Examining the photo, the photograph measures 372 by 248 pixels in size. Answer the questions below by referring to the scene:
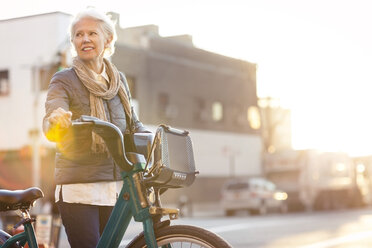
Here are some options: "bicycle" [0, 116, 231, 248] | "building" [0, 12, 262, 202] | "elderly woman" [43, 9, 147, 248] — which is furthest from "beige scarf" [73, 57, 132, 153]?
"building" [0, 12, 262, 202]

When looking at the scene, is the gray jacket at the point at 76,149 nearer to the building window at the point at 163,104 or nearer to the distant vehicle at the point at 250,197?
the distant vehicle at the point at 250,197

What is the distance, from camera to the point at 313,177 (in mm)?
35344

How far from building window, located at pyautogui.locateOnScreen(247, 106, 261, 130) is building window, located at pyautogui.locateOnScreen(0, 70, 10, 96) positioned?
21.3m

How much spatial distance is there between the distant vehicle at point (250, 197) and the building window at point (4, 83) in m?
11.4

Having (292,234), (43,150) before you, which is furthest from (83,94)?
(43,150)

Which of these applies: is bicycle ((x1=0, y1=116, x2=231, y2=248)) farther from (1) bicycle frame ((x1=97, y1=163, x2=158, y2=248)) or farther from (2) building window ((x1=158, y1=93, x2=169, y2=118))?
(2) building window ((x1=158, y1=93, x2=169, y2=118))

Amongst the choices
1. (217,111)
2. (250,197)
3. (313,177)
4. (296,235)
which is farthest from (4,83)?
(296,235)

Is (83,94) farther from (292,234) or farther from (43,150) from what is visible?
(43,150)

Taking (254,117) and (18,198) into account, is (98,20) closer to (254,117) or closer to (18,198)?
(18,198)

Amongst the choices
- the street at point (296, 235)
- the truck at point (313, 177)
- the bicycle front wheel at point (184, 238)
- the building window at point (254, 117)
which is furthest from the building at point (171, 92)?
the bicycle front wheel at point (184, 238)

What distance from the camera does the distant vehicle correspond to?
109 ft

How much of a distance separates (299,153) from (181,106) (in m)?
12.2

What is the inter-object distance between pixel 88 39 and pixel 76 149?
59cm

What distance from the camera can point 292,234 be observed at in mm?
19094
